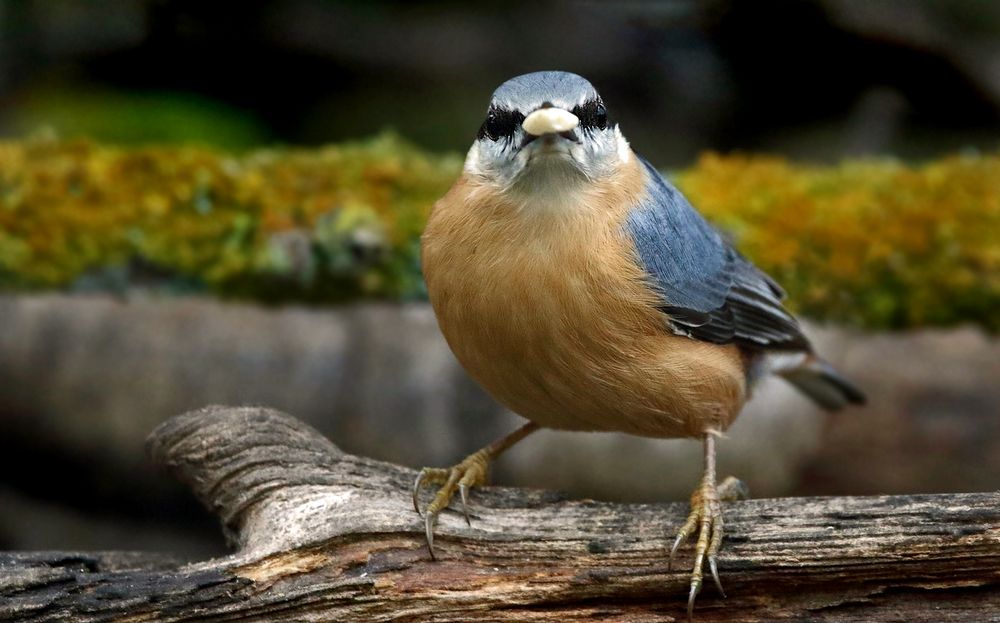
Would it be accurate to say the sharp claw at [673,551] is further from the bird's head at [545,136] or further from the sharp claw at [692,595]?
the bird's head at [545,136]

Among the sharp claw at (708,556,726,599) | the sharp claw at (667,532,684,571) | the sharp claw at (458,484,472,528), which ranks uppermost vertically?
the sharp claw at (458,484,472,528)

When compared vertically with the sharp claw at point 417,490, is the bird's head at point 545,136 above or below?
above

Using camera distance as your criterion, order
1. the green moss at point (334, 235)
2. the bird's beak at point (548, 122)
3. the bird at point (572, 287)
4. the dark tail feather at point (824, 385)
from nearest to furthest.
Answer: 1. the bird's beak at point (548, 122)
2. the bird at point (572, 287)
3. the dark tail feather at point (824, 385)
4. the green moss at point (334, 235)

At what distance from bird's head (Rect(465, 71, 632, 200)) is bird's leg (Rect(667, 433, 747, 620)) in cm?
100

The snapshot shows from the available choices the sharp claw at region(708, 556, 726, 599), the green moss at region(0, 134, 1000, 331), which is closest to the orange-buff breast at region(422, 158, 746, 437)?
the sharp claw at region(708, 556, 726, 599)

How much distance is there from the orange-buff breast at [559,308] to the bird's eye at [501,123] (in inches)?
6.6

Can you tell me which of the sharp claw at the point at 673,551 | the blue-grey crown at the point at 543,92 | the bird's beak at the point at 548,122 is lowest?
the sharp claw at the point at 673,551

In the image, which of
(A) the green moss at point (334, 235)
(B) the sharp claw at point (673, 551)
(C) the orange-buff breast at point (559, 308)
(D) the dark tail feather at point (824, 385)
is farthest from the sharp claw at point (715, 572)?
(A) the green moss at point (334, 235)

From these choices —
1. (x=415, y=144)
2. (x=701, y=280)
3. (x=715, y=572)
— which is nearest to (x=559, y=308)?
(x=701, y=280)

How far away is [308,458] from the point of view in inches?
141

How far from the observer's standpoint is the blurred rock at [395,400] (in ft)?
17.4

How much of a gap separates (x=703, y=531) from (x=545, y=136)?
4.01 feet

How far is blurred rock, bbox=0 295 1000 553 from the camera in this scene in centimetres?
529

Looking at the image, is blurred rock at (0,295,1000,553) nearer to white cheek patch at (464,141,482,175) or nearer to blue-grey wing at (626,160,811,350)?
blue-grey wing at (626,160,811,350)
